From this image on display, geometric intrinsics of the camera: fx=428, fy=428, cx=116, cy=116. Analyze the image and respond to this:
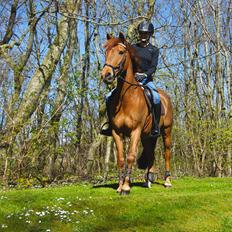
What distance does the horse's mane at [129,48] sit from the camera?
28.6 feet

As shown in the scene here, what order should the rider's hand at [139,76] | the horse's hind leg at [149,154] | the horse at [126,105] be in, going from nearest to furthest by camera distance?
the horse at [126,105] < the rider's hand at [139,76] < the horse's hind leg at [149,154]

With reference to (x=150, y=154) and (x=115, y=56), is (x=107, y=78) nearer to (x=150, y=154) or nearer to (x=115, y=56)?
(x=115, y=56)

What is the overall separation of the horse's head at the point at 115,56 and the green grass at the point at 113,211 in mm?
2489

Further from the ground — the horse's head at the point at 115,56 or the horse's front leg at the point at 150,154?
the horse's head at the point at 115,56

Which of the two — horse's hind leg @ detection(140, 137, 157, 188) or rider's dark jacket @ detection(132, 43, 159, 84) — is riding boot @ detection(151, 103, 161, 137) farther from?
horse's hind leg @ detection(140, 137, 157, 188)

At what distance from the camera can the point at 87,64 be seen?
22.3 meters

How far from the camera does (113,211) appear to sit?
25.5 ft

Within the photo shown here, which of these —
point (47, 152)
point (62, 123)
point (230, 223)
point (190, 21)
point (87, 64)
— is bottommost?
point (230, 223)

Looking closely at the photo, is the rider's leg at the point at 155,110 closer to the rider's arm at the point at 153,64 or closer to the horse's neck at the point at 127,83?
the rider's arm at the point at 153,64

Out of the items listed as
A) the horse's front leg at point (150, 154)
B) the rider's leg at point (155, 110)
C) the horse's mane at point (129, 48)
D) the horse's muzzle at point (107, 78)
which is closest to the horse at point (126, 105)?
the horse's mane at point (129, 48)

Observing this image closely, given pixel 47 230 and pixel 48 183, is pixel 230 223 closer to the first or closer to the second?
pixel 47 230

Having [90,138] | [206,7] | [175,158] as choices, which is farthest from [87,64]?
[206,7]

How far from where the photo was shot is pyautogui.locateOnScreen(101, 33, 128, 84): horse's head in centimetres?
837

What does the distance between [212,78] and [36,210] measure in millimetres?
20642
